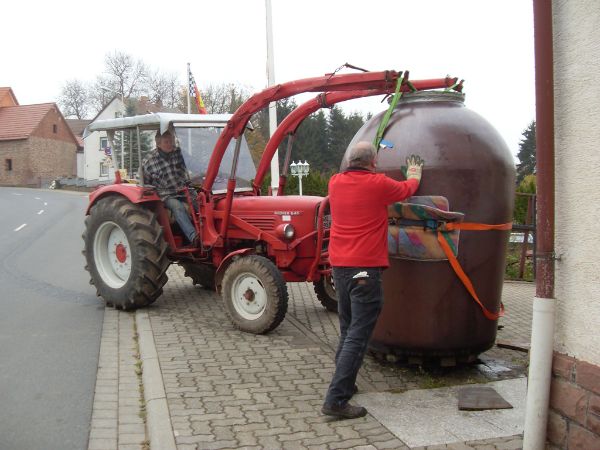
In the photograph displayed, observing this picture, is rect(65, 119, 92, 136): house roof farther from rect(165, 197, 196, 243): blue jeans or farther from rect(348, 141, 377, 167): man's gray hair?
rect(348, 141, 377, 167): man's gray hair

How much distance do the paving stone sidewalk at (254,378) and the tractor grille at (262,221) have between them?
1.14 meters

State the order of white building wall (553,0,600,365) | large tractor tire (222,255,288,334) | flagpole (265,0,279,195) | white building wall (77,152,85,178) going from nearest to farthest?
white building wall (553,0,600,365) → large tractor tire (222,255,288,334) → flagpole (265,0,279,195) → white building wall (77,152,85,178)

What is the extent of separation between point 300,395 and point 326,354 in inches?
47.1

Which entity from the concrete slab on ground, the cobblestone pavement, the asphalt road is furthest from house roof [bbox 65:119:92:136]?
the concrete slab on ground

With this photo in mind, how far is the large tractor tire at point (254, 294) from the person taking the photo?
6.68 metres

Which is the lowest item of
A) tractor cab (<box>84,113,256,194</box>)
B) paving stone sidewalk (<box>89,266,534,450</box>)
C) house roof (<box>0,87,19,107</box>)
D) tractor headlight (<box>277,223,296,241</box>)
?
paving stone sidewalk (<box>89,266,534,450</box>)

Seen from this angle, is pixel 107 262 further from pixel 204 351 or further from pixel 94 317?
pixel 204 351

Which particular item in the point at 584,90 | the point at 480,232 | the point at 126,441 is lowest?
the point at 126,441

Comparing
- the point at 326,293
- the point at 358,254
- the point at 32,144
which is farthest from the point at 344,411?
the point at 32,144

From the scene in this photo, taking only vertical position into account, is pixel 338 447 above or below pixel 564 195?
below

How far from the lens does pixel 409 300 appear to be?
514 centimetres

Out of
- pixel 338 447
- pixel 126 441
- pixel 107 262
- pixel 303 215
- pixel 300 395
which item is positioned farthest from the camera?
pixel 107 262

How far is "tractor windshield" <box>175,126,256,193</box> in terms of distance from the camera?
8211 mm

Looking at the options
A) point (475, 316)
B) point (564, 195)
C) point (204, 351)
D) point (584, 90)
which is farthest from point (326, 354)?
point (584, 90)
